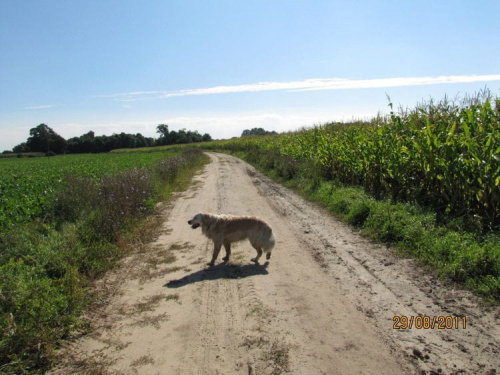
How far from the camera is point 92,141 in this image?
9875 centimetres

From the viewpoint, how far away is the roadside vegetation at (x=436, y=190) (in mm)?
5999

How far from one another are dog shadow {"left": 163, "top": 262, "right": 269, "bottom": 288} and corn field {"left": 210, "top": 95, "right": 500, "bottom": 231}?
4.82 meters

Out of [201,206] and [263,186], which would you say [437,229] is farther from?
[263,186]

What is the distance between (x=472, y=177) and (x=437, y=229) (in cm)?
155

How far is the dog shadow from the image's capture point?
5.98m

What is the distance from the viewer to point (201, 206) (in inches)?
484

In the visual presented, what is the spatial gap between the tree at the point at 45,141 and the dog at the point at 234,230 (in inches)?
3879

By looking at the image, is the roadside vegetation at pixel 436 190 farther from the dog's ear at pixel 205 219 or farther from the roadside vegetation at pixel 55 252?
the roadside vegetation at pixel 55 252

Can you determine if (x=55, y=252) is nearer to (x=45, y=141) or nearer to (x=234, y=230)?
(x=234, y=230)

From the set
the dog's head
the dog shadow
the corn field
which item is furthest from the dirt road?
the corn field
